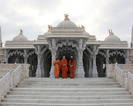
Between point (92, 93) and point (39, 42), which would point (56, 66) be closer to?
point (92, 93)

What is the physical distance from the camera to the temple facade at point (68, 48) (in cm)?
1814

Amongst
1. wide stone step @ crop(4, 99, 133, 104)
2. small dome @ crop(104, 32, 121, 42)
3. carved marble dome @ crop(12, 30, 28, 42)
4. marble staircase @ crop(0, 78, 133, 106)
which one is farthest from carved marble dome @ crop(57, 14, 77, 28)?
wide stone step @ crop(4, 99, 133, 104)

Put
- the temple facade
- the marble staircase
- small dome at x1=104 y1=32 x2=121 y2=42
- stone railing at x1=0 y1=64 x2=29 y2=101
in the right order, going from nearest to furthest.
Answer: the marble staircase
stone railing at x1=0 y1=64 x2=29 y2=101
the temple facade
small dome at x1=104 y1=32 x2=121 y2=42

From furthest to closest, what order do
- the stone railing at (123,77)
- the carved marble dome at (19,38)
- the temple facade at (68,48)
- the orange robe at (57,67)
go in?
the carved marble dome at (19,38), the temple facade at (68,48), the orange robe at (57,67), the stone railing at (123,77)

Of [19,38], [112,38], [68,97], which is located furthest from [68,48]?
[19,38]

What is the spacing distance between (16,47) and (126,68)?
16.2m

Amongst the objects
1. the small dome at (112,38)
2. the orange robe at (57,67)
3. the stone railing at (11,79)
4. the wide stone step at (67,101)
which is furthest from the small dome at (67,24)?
the wide stone step at (67,101)

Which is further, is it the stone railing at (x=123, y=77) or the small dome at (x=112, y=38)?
the small dome at (x=112, y=38)

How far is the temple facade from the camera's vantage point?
18.1 metres

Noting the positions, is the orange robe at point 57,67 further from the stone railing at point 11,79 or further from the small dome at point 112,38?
the small dome at point 112,38

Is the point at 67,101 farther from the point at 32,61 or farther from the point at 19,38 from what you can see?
the point at 19,38

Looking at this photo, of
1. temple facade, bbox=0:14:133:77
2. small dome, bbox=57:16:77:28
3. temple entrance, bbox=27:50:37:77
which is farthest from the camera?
temple entrance, bbox=27:50:37:77

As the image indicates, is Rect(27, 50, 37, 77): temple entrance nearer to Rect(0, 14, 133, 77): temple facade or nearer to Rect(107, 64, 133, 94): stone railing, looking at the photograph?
Rect(0, 14, 133, 77): temple facade

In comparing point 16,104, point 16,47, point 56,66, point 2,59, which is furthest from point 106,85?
Answer: point 2,59
